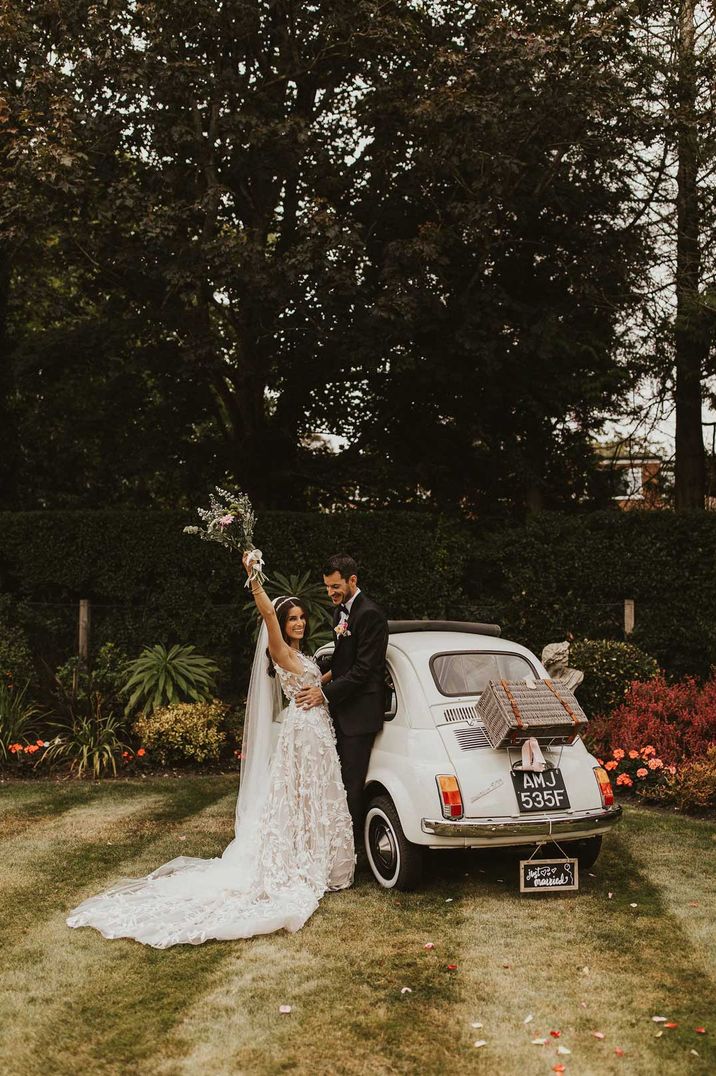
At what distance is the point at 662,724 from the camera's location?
9.54m

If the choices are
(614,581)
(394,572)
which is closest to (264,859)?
(394,572)

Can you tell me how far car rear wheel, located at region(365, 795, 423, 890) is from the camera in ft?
20.0

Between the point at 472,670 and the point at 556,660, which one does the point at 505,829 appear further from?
the point at 556,660

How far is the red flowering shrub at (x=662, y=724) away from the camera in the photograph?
30.0 ft

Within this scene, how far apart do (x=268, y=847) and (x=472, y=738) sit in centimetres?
150

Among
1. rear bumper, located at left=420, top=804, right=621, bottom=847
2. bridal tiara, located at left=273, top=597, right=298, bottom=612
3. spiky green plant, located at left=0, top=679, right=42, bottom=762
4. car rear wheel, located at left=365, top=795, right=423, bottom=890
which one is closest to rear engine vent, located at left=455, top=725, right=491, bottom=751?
rear bumper, located at left=420, top=804, right=621, bottom=847

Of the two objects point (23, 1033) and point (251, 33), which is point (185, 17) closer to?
point (251, 33)

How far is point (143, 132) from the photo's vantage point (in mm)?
12000

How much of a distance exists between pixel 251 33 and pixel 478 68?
2.84 metres

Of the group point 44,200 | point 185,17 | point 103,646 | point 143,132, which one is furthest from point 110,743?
point 185,17

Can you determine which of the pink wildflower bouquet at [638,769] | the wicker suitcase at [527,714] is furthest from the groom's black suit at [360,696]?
the pink wildflower bouquet at [638,769]

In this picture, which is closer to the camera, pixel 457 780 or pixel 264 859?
pixel 457 780

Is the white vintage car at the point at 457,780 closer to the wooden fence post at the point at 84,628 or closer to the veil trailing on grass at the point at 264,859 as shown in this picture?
the veil trailing on grass at the point at 264,859

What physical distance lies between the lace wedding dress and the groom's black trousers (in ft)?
0.42
